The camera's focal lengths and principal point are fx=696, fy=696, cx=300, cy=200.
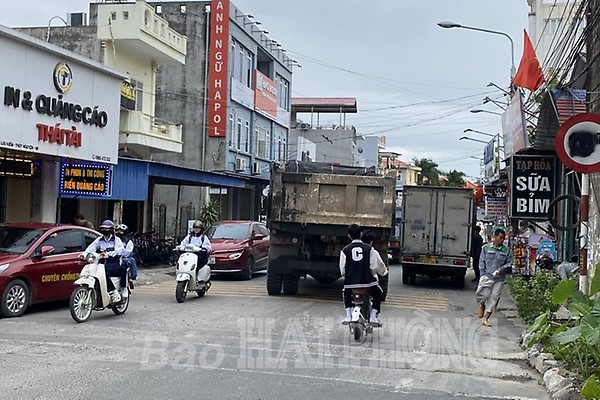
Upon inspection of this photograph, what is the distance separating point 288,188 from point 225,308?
297cm

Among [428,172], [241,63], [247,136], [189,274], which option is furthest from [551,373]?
[428,172]

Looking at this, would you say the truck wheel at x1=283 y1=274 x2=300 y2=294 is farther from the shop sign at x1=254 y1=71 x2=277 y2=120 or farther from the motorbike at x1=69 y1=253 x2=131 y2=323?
the shop sign at x1=254 y1=71 x2=277 y2=120

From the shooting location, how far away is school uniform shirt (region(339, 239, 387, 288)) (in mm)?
10008

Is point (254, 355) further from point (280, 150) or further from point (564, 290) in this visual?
point (280, 150)

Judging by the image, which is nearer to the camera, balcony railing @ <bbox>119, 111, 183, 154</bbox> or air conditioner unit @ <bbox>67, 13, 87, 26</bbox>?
balcony railing @ <bbox>119, 111, 183, 154</bbox>

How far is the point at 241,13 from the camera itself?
1390 inches

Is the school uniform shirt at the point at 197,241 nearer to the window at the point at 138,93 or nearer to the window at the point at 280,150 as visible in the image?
the window at the point at 138,93

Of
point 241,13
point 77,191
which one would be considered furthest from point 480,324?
point 241,13

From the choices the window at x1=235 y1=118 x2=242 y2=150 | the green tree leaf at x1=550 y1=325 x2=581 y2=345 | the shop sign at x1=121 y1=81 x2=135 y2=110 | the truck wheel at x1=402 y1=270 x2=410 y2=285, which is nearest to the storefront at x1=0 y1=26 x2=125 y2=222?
the shop sign at x1=121 y1=81 x2=135 y2=110

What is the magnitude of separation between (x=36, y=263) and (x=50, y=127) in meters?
5.22

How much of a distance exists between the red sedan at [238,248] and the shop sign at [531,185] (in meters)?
7.69

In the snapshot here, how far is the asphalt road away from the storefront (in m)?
4.62

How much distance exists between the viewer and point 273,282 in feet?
50.9

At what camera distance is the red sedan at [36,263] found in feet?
37.7
